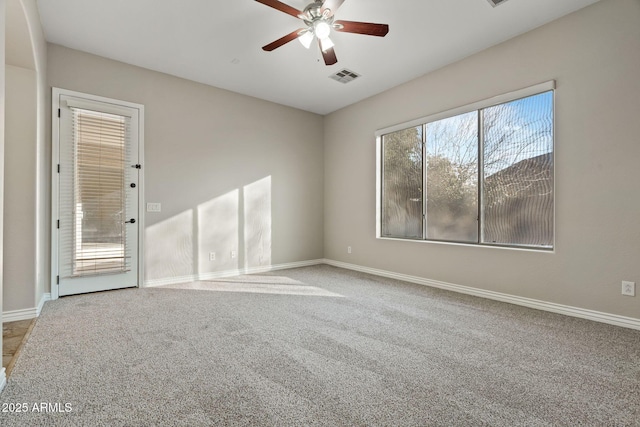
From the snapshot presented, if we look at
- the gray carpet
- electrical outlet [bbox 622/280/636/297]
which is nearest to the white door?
the gray carpet

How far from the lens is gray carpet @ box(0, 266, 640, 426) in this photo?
1.59 meters

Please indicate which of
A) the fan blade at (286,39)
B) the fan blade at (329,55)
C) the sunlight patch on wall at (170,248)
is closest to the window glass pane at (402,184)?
the fan blade at (329,55)

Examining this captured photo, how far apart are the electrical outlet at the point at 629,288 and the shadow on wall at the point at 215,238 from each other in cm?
457

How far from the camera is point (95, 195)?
3926 millimetres

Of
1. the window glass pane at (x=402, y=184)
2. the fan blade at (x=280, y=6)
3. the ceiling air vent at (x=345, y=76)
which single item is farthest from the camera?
the window glass pane at (x=402, y=184)

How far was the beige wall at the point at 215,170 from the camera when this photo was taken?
14.0 ft

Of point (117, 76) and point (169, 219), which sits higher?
point (117, 76)

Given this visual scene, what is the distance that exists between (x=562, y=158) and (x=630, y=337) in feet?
5.61

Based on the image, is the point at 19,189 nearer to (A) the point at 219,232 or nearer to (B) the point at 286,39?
→ (A) the point at 219,232

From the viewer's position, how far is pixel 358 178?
5.53m

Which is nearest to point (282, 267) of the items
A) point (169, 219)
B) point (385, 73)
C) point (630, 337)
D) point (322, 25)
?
point (169, 219)

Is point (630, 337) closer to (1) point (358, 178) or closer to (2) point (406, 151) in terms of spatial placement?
(2) point (406, 151)

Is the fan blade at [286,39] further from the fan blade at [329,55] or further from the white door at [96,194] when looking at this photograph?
the white door at [96,194]

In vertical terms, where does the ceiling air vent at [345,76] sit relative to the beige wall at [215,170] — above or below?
above
